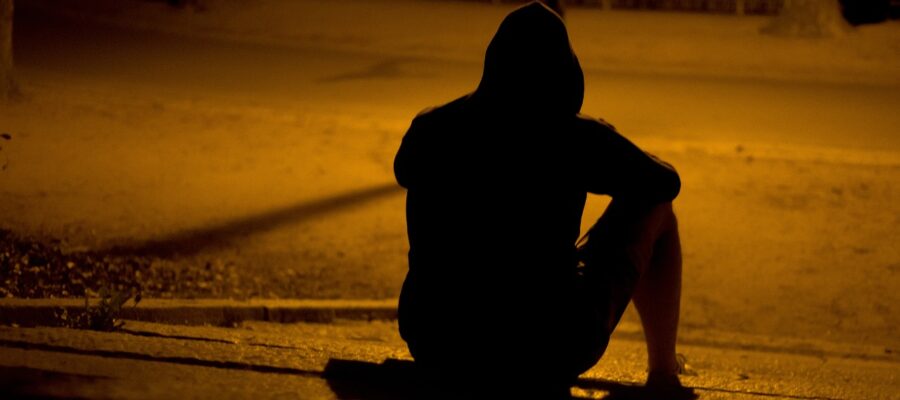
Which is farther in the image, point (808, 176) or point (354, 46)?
point (354, 46)

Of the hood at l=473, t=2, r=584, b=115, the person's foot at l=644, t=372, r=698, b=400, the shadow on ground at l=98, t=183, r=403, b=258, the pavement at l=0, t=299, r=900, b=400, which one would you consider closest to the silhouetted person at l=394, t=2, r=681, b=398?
the hood at l=473, t=2, r=584, b=115

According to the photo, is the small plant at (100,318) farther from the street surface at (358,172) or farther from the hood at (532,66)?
the hood at (532,66)

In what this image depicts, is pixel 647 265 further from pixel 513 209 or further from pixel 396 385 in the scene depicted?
pixel 396 385

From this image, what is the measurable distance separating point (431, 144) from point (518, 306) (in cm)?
45

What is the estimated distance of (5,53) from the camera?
34.0 feet

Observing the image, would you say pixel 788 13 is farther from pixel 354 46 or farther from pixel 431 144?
pixel 431 144

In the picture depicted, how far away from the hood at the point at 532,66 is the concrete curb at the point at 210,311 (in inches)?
80.2

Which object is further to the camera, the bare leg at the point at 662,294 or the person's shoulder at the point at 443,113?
the bare leg at the point at 662,294

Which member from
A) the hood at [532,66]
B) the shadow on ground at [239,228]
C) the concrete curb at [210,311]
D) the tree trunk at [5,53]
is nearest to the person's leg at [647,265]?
the hood at [532,66]

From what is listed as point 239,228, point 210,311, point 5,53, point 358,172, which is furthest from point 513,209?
point 5,53

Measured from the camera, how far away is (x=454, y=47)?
15773 mm

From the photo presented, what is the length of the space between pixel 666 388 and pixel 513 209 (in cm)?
90

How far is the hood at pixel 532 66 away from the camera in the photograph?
274cm

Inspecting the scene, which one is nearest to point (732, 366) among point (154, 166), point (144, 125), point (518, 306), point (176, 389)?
point (518, 306)
